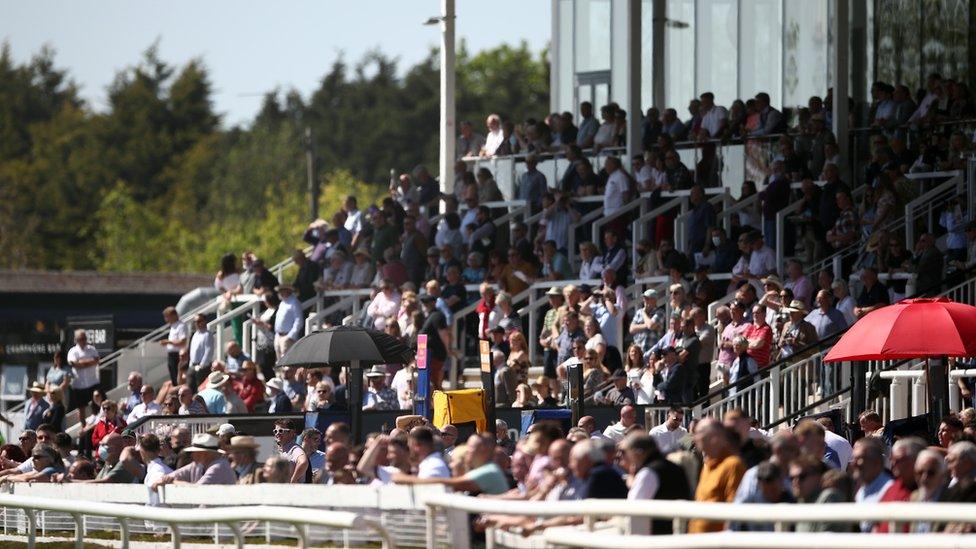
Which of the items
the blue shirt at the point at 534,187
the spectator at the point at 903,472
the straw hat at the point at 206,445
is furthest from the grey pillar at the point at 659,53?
the spectator at the point at 903,472

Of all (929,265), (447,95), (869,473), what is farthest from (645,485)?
(447,95)

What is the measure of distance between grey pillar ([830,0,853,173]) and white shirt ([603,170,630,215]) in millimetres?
2684

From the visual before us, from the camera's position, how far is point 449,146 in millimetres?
29297

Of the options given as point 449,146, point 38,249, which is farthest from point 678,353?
point 38,249

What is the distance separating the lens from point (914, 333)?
15.9m

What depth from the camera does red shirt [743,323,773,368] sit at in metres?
20.1

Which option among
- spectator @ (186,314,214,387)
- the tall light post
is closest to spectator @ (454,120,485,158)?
the tall light post

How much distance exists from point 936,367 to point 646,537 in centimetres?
735

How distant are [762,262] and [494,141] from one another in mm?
7843

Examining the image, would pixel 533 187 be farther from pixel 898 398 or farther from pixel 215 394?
pixel 898 398

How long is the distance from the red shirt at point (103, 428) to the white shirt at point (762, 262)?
24.3 feet

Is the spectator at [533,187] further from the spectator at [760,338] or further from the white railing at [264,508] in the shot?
the white railing at [264,508]

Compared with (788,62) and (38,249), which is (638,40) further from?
(38,249)

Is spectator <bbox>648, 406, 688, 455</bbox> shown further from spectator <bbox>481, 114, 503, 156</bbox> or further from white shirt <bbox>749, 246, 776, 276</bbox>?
spectator <bbox>481, 114, 503, 156</bbox>
